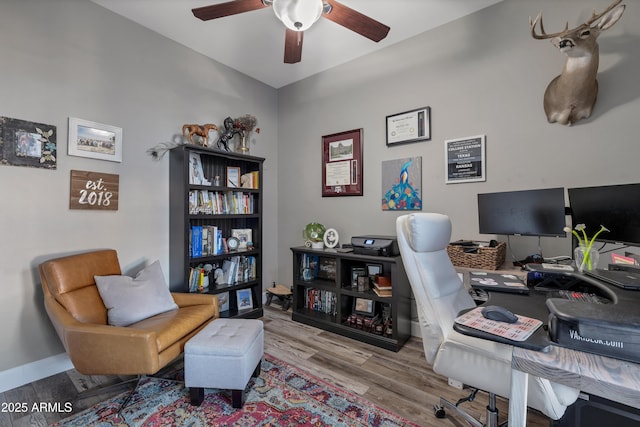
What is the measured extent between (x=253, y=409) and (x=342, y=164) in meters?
2.46

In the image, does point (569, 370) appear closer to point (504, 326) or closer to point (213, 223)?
point (504, 326)

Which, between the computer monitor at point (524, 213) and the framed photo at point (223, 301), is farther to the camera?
the framed photo at point (223, 301)

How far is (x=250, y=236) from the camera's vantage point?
3314 millimetres

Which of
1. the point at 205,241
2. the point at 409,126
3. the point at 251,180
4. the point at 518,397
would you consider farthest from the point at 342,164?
the point at 518,397

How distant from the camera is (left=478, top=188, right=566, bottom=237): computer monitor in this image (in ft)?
5.92

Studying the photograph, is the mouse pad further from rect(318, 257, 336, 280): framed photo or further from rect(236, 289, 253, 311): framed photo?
rect(236, 289, 253, 311): framed photo

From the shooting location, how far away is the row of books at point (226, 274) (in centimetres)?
277

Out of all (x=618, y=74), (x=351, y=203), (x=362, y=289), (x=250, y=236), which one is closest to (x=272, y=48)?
(x=351, y=203)

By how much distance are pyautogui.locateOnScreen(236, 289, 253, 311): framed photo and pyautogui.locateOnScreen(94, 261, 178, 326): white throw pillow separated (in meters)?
1.00

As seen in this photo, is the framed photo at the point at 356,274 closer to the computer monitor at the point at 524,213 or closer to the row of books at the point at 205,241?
the computer monitor at the point at 524,213

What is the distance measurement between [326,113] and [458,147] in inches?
64.0

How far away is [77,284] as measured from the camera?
1.96 m

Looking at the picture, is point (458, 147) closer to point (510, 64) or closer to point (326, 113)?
point (510, 64)

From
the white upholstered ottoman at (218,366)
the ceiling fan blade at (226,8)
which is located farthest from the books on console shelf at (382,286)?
the ceiling fan blade at (226,8)
